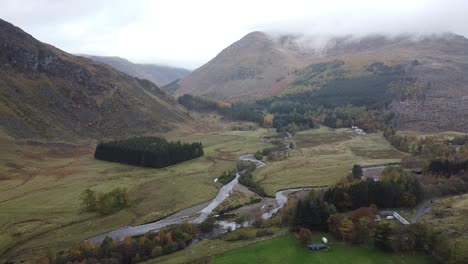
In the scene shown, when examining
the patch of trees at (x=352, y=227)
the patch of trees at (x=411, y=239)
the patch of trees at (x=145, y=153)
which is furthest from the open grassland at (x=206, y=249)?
the patch of trees at (x=145, y=153)

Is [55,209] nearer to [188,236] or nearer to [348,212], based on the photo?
[188,236]

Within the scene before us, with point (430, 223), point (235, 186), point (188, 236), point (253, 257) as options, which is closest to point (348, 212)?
point (430, 223)

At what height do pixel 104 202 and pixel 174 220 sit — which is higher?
pixel 104 202

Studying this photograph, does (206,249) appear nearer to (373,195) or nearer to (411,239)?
(411,239)

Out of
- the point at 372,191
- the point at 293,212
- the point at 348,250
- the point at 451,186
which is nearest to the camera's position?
the point at 348,250

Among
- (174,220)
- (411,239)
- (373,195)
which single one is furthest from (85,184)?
(411,239)

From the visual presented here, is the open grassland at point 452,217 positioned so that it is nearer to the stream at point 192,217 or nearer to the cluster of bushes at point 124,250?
the stream at point 192,217

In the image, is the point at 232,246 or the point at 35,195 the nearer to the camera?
the point at 232,246
